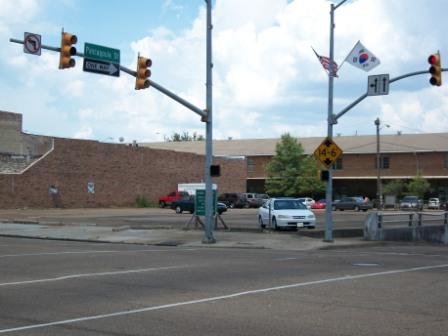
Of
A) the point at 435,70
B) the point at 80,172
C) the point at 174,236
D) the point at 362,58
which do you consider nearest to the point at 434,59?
the point at 435,70

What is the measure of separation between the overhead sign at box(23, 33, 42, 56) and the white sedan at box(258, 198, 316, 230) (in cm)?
1483

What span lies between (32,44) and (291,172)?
7036cm

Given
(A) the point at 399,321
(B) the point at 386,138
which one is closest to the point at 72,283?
(A) the point at 399,321

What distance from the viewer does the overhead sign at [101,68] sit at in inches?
834

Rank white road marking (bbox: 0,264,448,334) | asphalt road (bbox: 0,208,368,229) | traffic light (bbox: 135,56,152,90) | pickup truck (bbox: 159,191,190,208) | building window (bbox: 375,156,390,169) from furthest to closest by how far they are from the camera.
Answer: building window (bbox: 375,156,390,169) < pickup truck (bbox: 159,191,190,208) < asphalt road (bbox: 0,208,368,229) < traffic light (bbox: 135,56,152,90) < white road marking (bbox: 0,264,448,334)

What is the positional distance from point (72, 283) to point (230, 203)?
59641 mm

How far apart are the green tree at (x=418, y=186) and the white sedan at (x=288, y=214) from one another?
55555mm

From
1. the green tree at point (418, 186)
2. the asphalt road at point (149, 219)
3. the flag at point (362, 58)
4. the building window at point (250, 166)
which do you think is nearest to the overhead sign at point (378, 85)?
the flag at point (362, 58)

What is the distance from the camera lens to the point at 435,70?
2314 centimetres

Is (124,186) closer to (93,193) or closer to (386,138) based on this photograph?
(93,193)

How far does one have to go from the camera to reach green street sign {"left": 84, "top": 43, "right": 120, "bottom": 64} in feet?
69.2

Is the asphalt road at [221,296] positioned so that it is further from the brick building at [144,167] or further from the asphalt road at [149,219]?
the brick building at [144,167]

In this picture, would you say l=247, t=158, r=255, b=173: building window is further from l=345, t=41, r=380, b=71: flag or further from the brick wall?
l=345, t=41, r=380, b=71: flag

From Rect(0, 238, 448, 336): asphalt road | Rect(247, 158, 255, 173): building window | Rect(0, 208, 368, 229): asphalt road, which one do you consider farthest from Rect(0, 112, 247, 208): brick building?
Rect(0, 238, 448, 336): asphalt road
